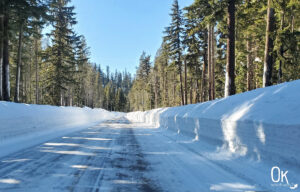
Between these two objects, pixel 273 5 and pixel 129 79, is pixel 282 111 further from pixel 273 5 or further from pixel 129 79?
pixel 129 79

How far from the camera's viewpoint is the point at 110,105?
109750 mm

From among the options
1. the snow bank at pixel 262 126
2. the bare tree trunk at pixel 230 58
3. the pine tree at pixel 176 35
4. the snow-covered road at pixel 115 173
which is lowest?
the snow-covered road at pixel 115 173

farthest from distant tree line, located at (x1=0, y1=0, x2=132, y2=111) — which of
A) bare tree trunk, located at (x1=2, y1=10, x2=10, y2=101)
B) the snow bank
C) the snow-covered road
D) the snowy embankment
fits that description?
the snow bank

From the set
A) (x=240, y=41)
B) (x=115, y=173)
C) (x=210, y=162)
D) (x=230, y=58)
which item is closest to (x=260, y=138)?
(x=210, y=162)

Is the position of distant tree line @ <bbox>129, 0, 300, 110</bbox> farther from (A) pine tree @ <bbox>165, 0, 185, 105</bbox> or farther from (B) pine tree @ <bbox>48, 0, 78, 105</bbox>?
(B) pine tree @ <bbox>48, 0, 78, 105</bbox>

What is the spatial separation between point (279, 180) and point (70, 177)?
3646mm

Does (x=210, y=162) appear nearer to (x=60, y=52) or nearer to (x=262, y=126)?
(x=262, y=126)

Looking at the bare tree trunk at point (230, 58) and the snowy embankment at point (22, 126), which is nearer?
the snowy embankment at point (22, 126)

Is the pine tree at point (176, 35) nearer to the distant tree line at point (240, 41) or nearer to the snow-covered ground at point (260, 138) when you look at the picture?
the distant tree line at point (240, 41)

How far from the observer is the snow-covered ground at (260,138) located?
12.8 ft

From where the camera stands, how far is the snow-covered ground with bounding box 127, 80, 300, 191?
12.8ft

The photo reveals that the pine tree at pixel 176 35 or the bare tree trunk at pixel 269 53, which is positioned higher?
the pine tree at pixel 176 35

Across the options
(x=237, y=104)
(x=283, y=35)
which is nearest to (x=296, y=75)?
(x=283, y=35)

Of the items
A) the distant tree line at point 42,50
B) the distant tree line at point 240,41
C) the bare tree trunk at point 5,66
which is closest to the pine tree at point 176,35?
the distant tree line at point 240,41
